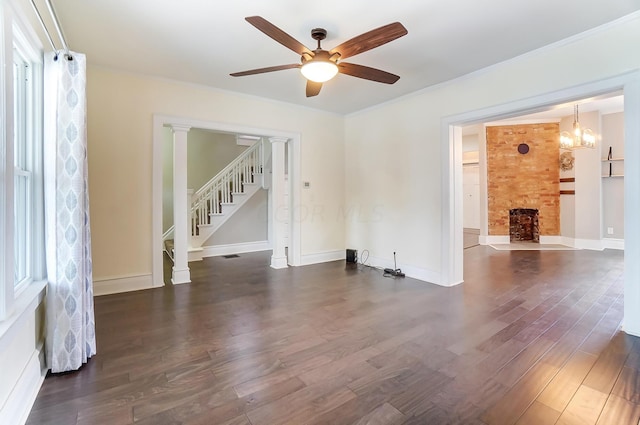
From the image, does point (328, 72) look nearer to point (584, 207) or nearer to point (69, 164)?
point (69, 164)

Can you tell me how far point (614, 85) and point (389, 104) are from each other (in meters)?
2.63

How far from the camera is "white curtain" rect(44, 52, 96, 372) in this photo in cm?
197

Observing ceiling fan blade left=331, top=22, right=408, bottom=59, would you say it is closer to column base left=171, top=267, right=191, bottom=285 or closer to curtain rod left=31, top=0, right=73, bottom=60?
curtain rod left=31, top=0, right=73, bottom=60

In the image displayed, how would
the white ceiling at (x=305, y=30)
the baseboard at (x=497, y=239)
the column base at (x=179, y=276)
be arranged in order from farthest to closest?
the baseboard at (x=497, y=239) → the column base at (x=179, y=276) → the white ceiling at (x=305, y=30)

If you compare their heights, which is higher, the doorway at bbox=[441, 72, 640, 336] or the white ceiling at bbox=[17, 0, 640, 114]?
the white ceiling at bbox=[17, 0, 640, 114]

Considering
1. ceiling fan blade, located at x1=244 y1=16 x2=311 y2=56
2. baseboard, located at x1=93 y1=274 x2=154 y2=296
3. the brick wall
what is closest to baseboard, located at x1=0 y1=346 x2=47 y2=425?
baseboard, located at x1=93 y1=274 x2=154 y2=296

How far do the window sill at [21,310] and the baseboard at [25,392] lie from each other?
0.98ft

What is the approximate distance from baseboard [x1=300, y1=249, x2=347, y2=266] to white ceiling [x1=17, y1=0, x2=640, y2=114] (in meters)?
2.91

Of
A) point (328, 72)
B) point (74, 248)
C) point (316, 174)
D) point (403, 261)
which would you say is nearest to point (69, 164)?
point (74, 248)

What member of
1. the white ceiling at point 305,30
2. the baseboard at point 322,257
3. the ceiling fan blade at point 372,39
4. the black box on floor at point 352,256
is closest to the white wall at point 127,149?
the white ceiling at point 305,30

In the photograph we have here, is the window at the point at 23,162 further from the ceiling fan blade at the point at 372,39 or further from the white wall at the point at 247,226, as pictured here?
the white wall at the point at 247,226

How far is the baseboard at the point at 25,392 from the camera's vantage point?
56.9 inches

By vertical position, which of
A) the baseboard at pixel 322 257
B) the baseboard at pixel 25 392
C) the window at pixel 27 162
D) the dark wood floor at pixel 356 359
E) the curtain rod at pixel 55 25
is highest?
the curtain rod at pixel 55 25

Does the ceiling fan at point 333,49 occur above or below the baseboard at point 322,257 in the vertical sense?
above
